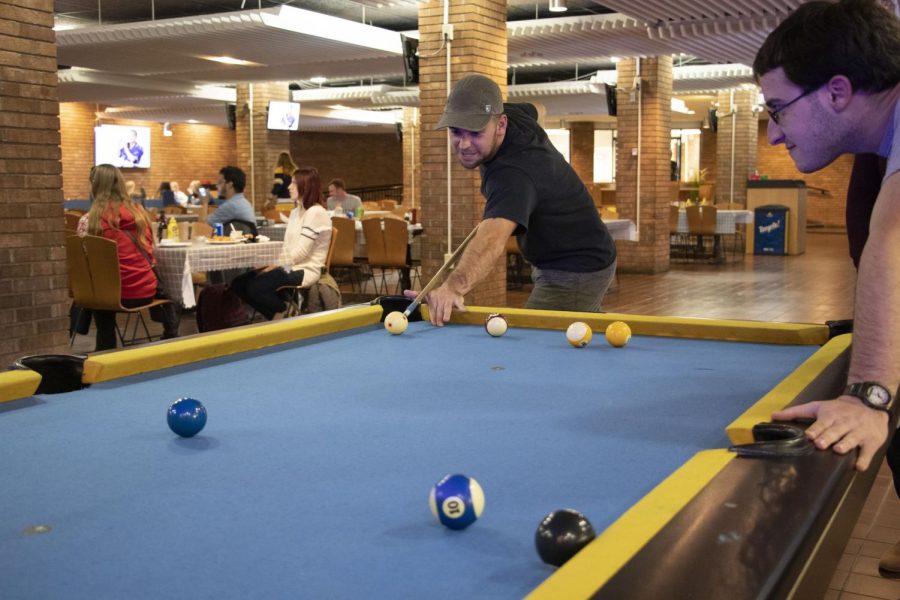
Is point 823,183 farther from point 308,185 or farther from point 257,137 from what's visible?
point 308,185

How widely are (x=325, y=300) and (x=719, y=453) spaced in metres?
5.74

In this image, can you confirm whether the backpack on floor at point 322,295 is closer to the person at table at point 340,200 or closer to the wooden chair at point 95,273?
the wooden chair at point 95,273

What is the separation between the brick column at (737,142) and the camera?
18234mm

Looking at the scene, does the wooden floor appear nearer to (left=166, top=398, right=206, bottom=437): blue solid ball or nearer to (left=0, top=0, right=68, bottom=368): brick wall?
(left=166, top=398, right=206, bottom=437): blue solid ball

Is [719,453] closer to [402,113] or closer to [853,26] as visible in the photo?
[853,26]

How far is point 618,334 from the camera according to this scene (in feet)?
9.42

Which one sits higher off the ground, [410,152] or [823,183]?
[410,152]

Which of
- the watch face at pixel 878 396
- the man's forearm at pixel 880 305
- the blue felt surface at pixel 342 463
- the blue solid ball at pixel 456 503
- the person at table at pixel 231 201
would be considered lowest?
the blue felt surface at pixel 342 463

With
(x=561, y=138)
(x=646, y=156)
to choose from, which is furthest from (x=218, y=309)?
(x=561, y=138)

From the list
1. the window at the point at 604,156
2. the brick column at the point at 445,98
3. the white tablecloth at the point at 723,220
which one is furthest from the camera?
the window at the point at 604,156

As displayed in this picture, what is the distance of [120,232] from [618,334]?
439cm

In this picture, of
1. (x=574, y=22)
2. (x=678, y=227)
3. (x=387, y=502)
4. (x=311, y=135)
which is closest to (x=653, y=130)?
(x=678, y=227)

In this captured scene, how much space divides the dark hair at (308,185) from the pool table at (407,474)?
4.15 m

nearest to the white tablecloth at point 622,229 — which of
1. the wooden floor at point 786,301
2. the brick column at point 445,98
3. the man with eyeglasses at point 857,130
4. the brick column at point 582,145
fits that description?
the wooden floor at point 786,301
